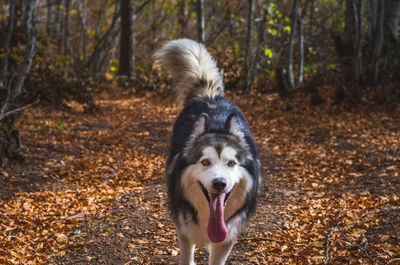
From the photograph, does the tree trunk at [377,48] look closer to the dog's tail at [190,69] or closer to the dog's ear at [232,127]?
the dog's tail at [190,69]

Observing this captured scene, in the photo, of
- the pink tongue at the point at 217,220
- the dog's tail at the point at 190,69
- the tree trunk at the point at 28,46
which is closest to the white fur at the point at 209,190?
the pink tongue at the point at 217,220

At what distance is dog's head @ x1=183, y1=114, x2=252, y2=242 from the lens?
2.84 metres

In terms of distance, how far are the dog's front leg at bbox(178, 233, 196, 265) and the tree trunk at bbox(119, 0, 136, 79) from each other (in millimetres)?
12119

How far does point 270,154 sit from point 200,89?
296 cm

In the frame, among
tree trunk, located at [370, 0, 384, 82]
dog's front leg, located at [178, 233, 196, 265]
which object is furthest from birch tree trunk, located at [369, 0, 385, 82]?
dog's front leg, located at [178, 233, 196, 265]

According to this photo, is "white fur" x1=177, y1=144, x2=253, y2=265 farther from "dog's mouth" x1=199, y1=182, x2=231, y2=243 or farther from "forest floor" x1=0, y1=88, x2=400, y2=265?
"forest floor" x1=0, y1=88, x2=400, y2=265

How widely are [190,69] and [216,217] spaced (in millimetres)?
2404

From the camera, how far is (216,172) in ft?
9.20

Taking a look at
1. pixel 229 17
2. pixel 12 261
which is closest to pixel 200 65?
pixel 12 261

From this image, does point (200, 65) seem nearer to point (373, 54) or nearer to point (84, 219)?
point (84, 219)

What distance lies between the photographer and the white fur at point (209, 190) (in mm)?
2861

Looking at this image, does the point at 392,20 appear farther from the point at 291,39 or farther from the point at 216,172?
the point at 216,172

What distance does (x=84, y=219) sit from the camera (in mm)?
4316

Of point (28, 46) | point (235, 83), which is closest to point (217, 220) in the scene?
point (28, 46)
